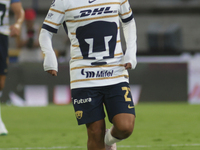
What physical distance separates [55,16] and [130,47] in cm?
76

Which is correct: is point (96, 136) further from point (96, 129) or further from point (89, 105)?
point (89, 105)

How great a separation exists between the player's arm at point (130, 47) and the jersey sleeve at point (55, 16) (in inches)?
25.3

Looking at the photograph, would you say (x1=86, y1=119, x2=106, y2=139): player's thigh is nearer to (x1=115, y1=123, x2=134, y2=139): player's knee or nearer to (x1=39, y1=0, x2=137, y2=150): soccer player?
(x1=39, y1=0, x2=137, y2=150): soccer player

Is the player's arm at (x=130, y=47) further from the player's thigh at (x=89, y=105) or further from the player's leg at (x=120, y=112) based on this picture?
the player's thigh at (x=89, y=105)

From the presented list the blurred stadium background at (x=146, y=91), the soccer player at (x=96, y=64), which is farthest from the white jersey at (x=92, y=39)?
the blurred stadium background at (x=146, y=91)

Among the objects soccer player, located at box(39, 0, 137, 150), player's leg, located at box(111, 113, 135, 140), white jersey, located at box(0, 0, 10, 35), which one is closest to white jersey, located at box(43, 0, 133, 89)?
soccer player, located at box(39, 0, 137, 150)

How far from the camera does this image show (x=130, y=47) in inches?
175

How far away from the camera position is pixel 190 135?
261 inches

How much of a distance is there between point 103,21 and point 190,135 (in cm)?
293

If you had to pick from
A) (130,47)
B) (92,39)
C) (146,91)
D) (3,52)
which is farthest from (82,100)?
(146,91)

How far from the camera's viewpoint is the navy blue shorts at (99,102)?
422cm

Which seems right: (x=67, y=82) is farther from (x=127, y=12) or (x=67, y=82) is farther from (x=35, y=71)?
(x=127, y=12)

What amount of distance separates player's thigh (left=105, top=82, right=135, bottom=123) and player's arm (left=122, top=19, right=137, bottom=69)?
0.21m

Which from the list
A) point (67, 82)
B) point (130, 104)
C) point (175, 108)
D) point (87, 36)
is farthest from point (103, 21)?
point (67, 82)
